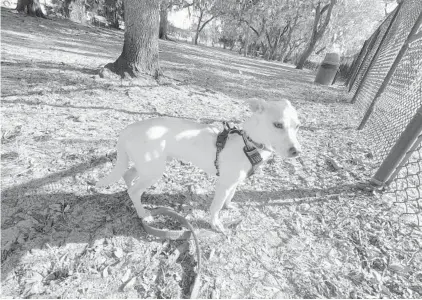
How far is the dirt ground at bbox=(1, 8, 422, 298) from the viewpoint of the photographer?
6.86 feet

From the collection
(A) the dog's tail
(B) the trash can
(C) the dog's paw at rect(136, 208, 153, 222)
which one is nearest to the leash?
(C) the dog's paw at rect(136, 208, 153, 222)

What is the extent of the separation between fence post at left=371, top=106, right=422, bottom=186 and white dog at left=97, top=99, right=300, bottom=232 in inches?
79.4

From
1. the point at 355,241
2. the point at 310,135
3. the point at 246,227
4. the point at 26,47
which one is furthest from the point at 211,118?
the point at 26,47

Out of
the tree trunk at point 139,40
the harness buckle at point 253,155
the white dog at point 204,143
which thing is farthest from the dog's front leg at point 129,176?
the tree trunk at point 139,40

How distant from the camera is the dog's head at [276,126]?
2.10 metres

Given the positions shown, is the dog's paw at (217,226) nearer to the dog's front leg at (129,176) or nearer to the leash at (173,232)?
the leash at (173,232)

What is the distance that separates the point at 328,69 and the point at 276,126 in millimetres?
14039

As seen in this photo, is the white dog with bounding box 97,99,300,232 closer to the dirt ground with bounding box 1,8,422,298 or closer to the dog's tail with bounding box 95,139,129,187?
the dog's tail with bounding box 95,139,129,187

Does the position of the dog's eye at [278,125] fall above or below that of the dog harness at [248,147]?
above

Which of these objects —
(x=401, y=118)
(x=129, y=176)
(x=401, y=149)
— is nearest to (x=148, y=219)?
(x=129, y=176)

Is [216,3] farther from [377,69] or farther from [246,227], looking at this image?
[246,227]

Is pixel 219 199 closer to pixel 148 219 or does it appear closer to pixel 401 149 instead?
pixel 148 219

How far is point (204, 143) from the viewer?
7.65 feet

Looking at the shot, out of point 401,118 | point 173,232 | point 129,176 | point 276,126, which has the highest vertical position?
point 276,126
